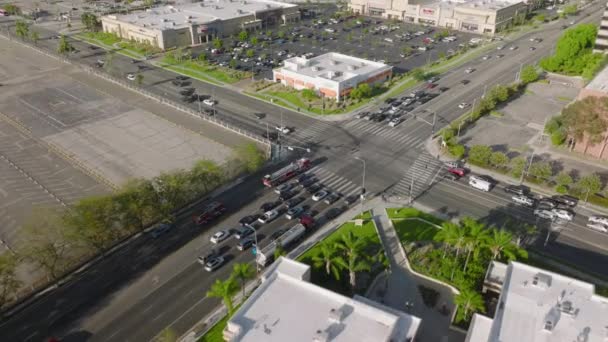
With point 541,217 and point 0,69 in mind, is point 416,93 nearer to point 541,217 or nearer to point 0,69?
point 541,217

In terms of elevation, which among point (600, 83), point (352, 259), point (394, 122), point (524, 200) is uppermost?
point (600, 83)

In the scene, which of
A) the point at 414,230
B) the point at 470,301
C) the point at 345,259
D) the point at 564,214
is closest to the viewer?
the point at 470,301

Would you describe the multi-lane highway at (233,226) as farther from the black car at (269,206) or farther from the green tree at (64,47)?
the green tree at (64,47)

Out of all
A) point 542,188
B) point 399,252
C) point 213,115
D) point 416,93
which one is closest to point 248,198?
point 399,252

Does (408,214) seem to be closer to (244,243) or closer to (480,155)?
(480,155)

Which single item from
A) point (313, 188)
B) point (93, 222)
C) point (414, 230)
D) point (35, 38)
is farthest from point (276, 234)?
point (35, 38)

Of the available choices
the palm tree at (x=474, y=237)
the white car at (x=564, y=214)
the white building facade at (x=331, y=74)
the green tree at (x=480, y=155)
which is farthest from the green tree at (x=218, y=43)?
the palm tree at (x=474, y=237)

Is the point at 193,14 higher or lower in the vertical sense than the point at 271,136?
higher
